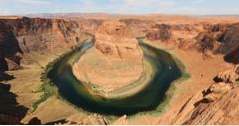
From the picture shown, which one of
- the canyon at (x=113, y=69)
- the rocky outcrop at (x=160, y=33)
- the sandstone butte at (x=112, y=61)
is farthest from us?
the rocky outcrop at (x=160, y=33)

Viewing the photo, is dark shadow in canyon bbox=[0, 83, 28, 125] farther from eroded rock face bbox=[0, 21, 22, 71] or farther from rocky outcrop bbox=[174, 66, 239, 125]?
rocky outcrop bbox=[174, 66, 239, 125]

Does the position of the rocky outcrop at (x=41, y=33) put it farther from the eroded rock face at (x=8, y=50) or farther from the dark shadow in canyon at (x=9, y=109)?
the dark shadow in canyon at (x=9, y=109)

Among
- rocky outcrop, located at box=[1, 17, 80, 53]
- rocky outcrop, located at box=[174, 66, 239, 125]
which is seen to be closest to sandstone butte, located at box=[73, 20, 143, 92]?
rocky outcrop, located at box=[1, 17, 80, 53]

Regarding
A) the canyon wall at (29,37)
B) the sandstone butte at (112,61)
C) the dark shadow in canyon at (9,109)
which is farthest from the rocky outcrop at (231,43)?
the dark shadow in canyon at (9,109)

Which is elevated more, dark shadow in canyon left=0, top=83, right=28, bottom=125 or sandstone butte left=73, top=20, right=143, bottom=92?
sandstone butte left=73, top=20, right=143, bottom=92

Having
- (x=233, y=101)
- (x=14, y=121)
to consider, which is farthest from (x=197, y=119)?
(x=14, y=121)

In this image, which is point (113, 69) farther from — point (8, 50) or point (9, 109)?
point (8, 50)

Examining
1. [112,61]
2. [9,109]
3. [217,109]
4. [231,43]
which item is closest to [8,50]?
[112,61]

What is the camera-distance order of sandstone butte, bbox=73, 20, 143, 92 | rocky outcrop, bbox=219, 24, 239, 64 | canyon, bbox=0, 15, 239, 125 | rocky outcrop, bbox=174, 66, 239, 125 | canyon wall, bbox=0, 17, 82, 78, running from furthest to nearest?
1. rocky outcrop, bbox=219, 24, 239, 64
2. canyon wall, bbox=0, 17, 82, 78
3. sandstone butte, bbox=73, 20, 143, 92
4. canyon, bbox=0, 15, 239, 125
5. rocky outcrop, bbox=174, 66, 239, 125
